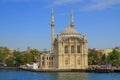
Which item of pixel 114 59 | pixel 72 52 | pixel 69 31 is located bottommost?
pixel 114 59

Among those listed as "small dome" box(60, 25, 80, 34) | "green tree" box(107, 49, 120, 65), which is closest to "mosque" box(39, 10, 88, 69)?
"small dome" box(60, 25, 80, 34)

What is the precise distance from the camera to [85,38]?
112 m

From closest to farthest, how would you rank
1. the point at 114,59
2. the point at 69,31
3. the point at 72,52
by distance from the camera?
the point at 72,52 < the point at 69,31 < the point at 114,59

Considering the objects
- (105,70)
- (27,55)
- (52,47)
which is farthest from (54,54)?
(27,55)

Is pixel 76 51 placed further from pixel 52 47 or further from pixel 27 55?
pixel 27 55

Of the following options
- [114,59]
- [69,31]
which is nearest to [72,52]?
[69,31]

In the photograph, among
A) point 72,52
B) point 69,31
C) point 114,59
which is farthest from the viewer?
point 114,59

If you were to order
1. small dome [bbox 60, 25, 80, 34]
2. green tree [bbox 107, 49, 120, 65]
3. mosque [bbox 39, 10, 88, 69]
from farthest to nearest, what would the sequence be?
1. green tree [bbox 107, 49, 120, 65]
2. small dome [bbox 60, 25, 80, 34]
3. mosque [bbox 39, 10, 88, 69]

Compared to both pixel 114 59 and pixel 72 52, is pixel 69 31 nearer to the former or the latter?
pixel 72 52

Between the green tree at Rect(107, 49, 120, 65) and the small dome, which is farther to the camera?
the green tree at Rect(107, 49, 120, 65)

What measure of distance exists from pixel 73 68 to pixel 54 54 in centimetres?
860

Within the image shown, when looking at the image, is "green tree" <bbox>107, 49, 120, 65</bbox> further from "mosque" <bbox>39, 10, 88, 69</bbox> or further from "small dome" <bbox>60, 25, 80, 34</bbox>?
"small dome" <bbox>60, 25, 80, 34</bbox>

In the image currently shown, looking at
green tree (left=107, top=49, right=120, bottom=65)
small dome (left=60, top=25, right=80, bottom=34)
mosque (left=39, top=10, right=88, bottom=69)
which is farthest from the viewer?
green tree (left=107, top=49, right=120, bottom=65)

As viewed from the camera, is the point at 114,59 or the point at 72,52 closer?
the point at 72,52
